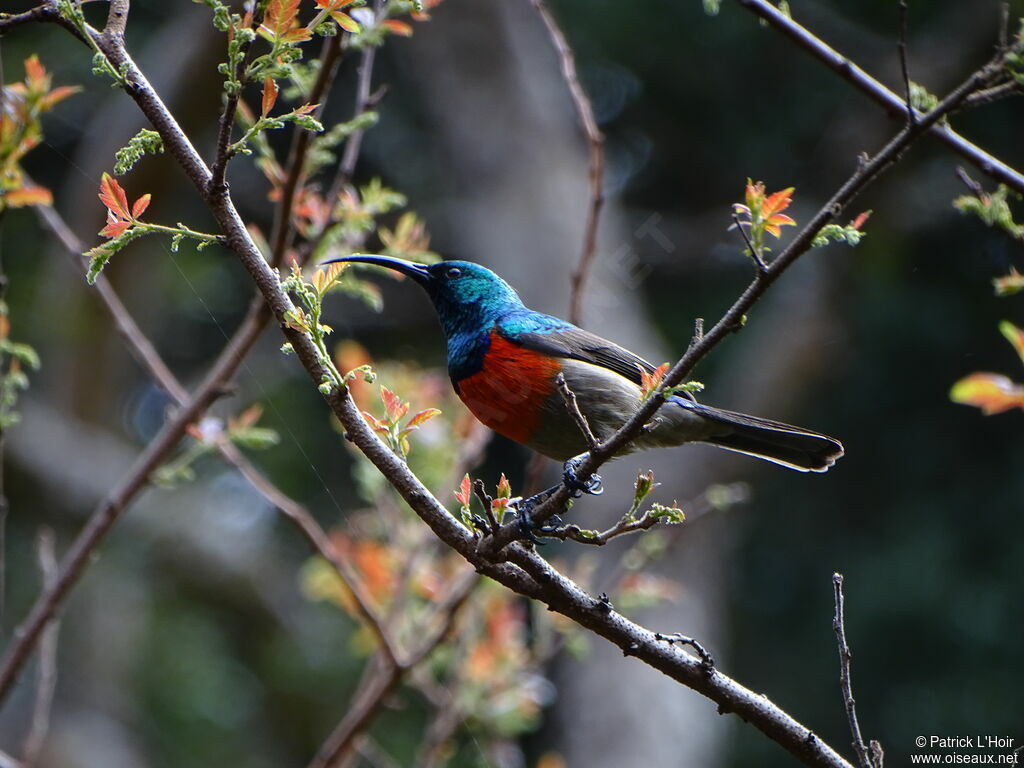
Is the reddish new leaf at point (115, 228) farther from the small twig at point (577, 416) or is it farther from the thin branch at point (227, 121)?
the small twig at point (577, 416)

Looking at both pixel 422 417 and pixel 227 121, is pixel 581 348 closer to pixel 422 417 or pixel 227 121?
pixel 422 417

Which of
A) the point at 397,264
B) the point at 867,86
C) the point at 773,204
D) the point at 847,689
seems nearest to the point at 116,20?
the point at 773,204

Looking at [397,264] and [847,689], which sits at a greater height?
[397,264]

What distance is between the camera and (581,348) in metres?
3.45

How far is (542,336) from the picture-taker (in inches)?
134

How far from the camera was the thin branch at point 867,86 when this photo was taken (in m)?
2.08

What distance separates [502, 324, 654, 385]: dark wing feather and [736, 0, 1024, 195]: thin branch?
1.31 meters

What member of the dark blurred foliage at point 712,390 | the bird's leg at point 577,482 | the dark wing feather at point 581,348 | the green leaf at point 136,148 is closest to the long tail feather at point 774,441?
the dark wing feather at point 581,348

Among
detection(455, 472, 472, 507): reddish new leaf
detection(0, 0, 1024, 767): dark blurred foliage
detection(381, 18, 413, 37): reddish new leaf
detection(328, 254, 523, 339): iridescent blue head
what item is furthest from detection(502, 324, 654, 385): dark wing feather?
detection(0, 0, 1024, 767): dark blurred foliage

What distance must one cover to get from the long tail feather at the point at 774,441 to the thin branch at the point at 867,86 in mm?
1104

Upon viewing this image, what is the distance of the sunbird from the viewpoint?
313 cm

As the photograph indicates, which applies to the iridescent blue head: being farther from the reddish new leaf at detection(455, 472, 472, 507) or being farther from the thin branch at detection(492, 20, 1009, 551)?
the thin branch at detection(492, 20, 1009, 551)

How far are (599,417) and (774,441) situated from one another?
1.91 ft

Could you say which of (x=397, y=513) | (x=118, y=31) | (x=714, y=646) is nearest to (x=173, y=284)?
(x=714, y=646)
